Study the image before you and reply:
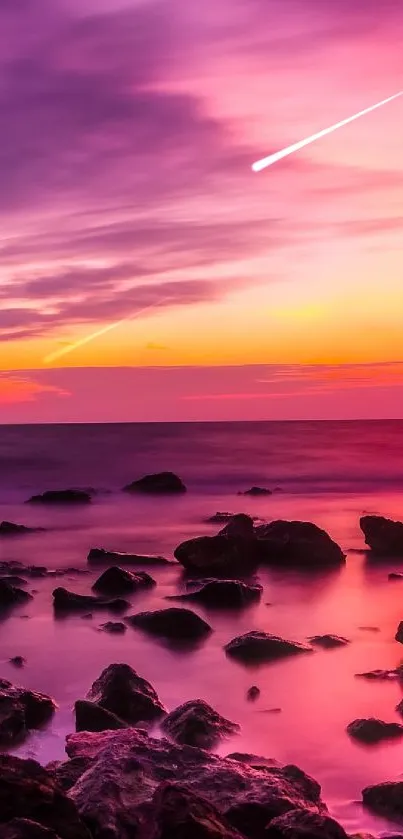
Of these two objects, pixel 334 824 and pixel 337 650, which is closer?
pixel 334 824

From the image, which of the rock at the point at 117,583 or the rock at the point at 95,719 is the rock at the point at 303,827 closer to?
the rock at the point at 95,719

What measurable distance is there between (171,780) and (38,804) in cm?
166

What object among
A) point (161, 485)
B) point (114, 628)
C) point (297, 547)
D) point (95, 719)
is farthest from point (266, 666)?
point (161, 485)

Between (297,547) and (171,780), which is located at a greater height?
(171,780)

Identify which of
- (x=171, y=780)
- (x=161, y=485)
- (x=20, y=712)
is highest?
(x=171, y=780)

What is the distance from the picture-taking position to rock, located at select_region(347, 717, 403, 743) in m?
12.1

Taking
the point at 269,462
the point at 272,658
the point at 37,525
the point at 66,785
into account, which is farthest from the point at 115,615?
the point at 269,462

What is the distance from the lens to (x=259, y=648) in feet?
53.5

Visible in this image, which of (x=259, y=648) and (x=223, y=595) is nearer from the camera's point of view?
(x=259, y=648)

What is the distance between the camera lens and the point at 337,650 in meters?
17.3

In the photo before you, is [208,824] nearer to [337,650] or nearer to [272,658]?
[272,658]

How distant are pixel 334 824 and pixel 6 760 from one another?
9.35ft

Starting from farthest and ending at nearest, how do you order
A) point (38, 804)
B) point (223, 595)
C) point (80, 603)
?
point (223, 595)
point (80, 603)
point (38, 804)

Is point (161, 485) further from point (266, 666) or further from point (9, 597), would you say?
point (266, 666)
